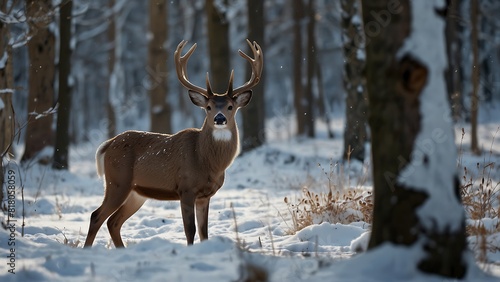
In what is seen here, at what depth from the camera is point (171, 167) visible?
23.0ft

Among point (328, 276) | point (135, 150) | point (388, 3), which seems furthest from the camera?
point (135, 150)

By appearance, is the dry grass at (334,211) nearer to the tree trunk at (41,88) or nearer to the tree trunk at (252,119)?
the tree trunk at (41,88)

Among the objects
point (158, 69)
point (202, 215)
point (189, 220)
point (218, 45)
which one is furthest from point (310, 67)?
point (189, 220)

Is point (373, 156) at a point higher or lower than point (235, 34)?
lower

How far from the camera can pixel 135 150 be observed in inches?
285

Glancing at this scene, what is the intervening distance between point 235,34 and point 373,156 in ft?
108

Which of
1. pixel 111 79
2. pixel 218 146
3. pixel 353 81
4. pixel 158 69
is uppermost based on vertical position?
pixel 111 79

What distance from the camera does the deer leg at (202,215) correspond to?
22.5 ft

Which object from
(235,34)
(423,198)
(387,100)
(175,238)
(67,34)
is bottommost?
(175,238)

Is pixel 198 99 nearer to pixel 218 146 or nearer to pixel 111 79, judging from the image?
pixel 218 146

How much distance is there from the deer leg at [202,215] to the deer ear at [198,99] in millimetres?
1185

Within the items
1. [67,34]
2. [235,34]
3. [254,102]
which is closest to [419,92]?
[67,34]

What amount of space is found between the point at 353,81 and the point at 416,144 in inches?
380

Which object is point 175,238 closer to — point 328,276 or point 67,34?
point 328,276
